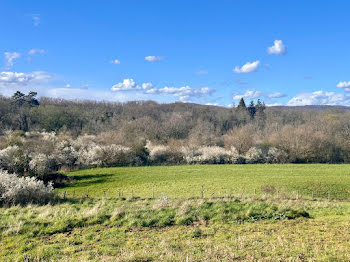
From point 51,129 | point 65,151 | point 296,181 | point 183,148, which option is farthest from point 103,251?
point 51,129

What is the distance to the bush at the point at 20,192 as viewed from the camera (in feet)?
49.4

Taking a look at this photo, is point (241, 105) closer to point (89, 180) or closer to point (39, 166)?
point (89, 180)

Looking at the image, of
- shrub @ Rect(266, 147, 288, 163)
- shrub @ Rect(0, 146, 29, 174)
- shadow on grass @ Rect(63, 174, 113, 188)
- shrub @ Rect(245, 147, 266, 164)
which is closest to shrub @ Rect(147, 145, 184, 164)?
shrub @ Rect(245, 147, 266, 164)

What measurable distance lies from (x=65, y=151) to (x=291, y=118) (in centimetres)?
7326

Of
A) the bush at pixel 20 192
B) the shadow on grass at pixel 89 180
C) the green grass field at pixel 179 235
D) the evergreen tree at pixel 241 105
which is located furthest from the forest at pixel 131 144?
the green grass field at pixel 179 235

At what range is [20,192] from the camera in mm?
15438

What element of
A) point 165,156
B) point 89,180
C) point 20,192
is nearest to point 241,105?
point 165,156

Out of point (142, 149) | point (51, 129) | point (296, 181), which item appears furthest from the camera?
point (51, 129)

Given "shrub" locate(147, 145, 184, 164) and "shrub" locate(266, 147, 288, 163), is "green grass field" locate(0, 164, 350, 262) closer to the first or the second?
"shrub" locate(147, 145, 184, 164)

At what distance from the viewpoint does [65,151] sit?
142 feet

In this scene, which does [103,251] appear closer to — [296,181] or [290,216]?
[290,216]

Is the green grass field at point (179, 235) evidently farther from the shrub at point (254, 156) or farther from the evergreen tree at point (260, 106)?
the evergreen tree at point (260, 106)

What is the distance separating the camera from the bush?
1505 cm

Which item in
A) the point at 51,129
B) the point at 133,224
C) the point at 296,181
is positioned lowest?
the point at 296,181
